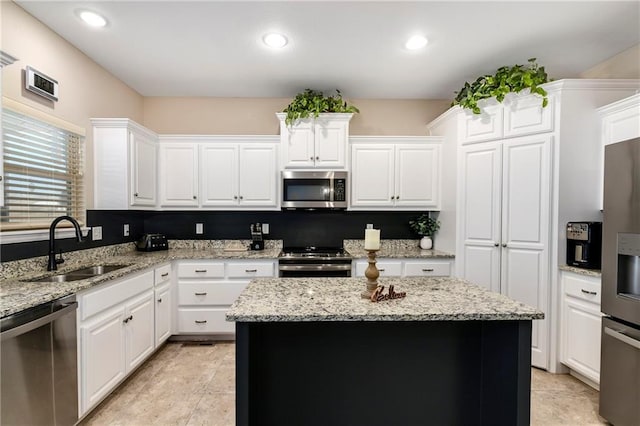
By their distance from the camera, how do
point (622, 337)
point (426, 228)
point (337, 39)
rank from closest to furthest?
point (622, 337)
point (337, 39)
point (426, 228)

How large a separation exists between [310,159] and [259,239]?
44.5 inches

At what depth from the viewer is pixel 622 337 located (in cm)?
186

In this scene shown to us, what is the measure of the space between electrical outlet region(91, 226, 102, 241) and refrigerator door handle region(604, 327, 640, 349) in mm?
4054

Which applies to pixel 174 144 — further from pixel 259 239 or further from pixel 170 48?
pixel 259 239

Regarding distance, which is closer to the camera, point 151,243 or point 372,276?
point 372,276

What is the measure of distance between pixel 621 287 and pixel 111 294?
11.0ft

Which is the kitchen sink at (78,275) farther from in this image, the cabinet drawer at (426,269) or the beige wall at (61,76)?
the cabinet drawer at (426,269)

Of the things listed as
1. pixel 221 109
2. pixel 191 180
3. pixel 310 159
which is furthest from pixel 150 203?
pixel 310 159

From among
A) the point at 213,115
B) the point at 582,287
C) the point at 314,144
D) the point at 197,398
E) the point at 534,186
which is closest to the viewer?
the point at 197,398

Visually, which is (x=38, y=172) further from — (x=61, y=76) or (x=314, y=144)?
(x=314, y=144)

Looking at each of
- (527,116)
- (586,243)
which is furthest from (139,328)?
(527,116)

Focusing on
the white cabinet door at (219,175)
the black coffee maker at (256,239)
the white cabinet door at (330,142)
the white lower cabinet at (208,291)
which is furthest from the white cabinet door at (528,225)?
the white cabinet door at (219,175)

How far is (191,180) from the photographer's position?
3551 mm

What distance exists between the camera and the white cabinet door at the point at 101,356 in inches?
76.8
